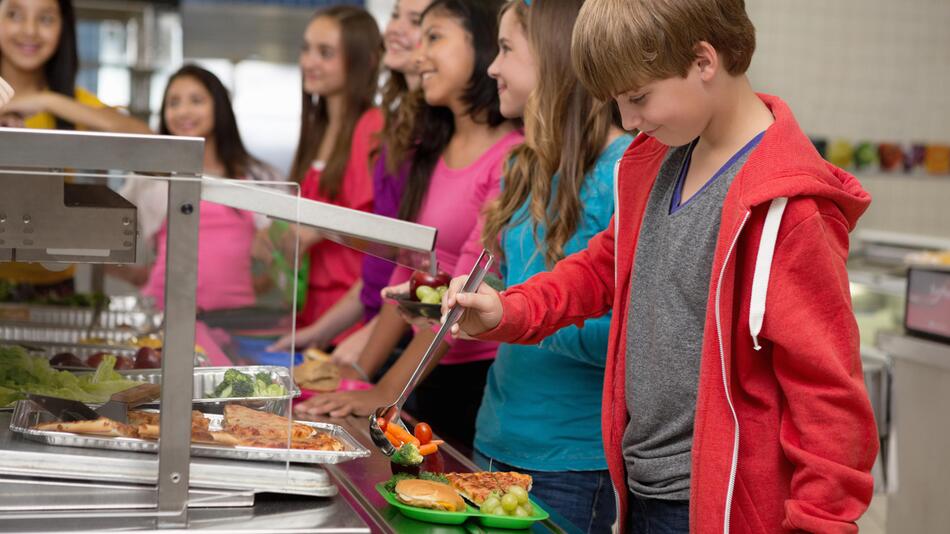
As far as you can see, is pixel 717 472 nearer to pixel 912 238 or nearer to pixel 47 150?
pixel 47 150

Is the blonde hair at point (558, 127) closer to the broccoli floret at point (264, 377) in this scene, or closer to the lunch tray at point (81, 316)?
the broccoli floret at point (264, 377)

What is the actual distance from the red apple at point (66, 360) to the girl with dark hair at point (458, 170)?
0.75 m

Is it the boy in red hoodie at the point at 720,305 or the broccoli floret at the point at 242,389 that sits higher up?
the boy in red hoodie at the point at 720,305

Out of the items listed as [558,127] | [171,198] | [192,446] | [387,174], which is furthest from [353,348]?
[171,198]

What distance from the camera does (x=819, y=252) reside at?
133 cm

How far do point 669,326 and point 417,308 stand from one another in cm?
44

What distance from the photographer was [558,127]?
202 cm

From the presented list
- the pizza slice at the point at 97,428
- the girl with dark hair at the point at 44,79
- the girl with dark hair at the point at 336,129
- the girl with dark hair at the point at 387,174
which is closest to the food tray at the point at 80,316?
the girl with dark hair at the point at 44,79

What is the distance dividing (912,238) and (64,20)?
4.04 meters

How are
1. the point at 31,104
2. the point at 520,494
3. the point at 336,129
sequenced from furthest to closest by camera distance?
the point at 336,129 < the point at 31,104 < the point at 520,494

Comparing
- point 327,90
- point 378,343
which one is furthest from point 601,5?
point 327,90

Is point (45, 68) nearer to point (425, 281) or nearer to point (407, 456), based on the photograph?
point (425, 281)

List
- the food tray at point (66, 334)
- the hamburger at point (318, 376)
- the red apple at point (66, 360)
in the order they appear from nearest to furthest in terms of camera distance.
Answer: the red apple at point (66, 360)
the hamburger at point (318, 376)
the food tray at point (66, 334)

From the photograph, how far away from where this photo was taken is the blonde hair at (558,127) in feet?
6.51
